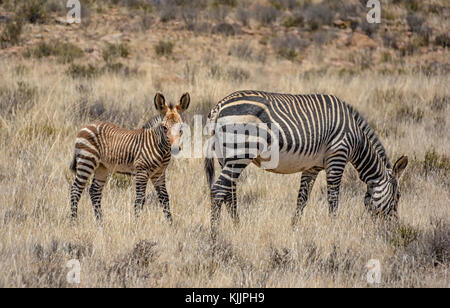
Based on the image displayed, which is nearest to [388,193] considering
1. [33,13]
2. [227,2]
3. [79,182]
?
[79,182]

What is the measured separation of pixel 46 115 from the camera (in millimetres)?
9828

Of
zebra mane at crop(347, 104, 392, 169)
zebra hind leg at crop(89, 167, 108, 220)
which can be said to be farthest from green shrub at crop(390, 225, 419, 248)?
zebra hind leg at crop(89, 167, 108, 220)

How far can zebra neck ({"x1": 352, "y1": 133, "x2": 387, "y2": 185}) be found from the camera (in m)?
6.79

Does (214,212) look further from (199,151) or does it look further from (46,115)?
(46,115)

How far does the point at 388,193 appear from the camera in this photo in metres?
6.70

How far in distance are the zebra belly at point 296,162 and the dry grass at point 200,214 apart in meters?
0.63

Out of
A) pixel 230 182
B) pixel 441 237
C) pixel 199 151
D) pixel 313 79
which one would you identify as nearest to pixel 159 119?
pixel 230 182

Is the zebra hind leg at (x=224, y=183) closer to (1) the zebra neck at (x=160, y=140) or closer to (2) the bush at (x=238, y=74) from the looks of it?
(1) the zebra neck at (x=160, y=140)

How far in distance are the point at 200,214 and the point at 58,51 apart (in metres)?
13.0

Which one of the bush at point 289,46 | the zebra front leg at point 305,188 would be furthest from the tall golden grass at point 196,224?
the bush at point 289,46

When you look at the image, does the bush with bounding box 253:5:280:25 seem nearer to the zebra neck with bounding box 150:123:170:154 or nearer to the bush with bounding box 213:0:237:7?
the bush with bounding box 213:0:237:7

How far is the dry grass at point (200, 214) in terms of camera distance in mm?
4996

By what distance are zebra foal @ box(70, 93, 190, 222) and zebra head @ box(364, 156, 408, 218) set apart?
269 centimetres
